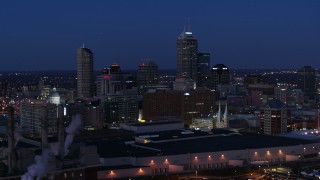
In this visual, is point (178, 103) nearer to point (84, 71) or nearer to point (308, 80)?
→ point (84, 71)

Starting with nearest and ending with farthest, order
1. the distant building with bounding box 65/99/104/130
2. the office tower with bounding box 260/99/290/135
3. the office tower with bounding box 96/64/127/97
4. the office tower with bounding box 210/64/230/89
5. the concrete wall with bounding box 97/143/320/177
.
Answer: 1. the concrete wall with bounding box 97/143/320/177
2. the office tower with bounding box 260/99/290/135
3. the distant building with bounding box 65/99/104/130
4. the office tower with bounding box 96/64/127/97
5. the office tower with bounding box 210/64/230/89

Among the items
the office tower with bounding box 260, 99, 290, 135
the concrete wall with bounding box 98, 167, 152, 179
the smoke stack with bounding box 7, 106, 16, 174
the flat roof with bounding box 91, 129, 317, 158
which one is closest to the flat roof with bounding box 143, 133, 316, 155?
the flat roof with bounding box 91, 129, 317, 158

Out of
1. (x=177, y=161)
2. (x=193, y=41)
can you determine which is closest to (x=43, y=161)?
(x=177, y=161)

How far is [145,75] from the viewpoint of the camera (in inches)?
2024

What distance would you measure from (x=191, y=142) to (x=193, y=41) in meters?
33.8


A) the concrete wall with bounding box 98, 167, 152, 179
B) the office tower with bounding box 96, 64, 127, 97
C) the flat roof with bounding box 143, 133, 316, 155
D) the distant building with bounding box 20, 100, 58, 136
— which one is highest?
the office tower with bounding box 96, 64, 127, 97

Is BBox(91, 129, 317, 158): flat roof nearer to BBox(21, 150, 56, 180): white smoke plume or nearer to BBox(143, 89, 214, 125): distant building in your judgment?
BBox(21, 150, 56, 180): white smoke plume

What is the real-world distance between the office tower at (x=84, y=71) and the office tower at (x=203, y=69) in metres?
9.51

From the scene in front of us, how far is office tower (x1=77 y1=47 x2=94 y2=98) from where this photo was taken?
51094mm

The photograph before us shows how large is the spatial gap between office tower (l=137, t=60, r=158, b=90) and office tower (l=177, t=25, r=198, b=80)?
7.76 feet

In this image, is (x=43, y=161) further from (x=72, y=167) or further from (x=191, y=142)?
(x=191, y=142)

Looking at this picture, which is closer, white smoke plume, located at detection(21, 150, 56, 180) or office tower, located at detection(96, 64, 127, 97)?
white smoke plume, located at detection(21, 150, 56, 180)

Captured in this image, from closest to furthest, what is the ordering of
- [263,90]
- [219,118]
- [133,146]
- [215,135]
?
[133,146]
[215,135]
[219,118]
[263,90]

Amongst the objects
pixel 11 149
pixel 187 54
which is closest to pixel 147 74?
pixel 187 54
